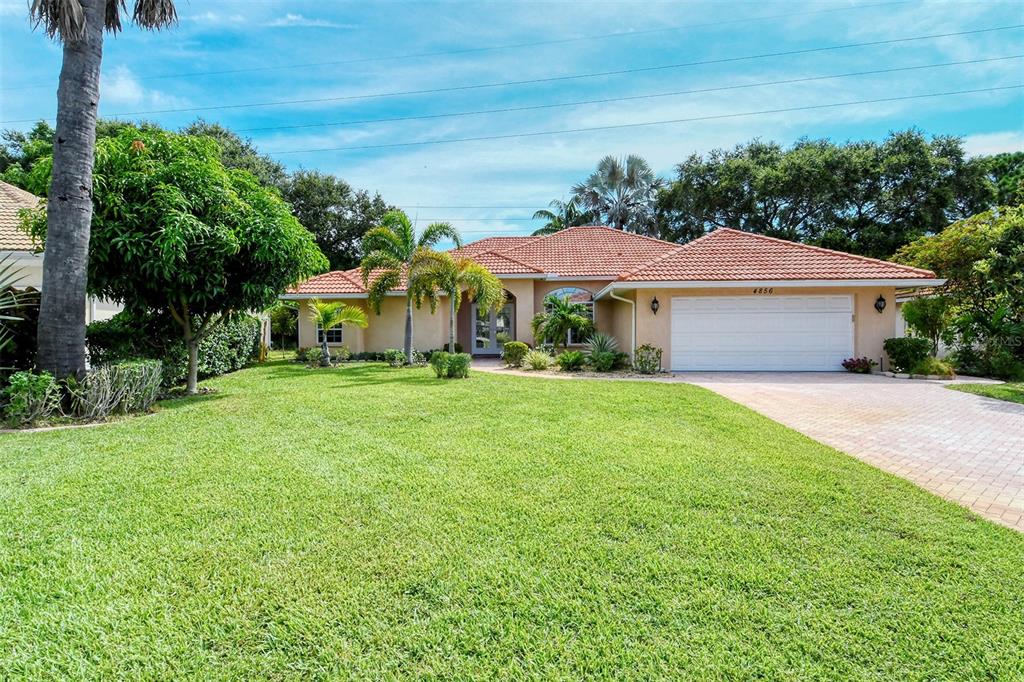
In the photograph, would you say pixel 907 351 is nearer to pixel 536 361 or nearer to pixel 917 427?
pixel 917 427

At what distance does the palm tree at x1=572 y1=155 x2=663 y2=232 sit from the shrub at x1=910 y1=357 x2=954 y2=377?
969 inches

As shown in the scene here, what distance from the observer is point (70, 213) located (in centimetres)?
787

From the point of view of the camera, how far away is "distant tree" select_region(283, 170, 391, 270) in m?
33.7

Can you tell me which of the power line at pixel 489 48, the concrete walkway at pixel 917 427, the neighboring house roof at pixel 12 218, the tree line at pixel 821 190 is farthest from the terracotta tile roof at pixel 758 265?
the neighboring house roof at pixel 12 218

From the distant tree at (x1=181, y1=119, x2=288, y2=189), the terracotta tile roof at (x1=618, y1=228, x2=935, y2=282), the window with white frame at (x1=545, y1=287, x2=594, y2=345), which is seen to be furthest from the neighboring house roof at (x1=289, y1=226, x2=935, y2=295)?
the distant tree at (x1=181, y1=119, x2=288, y2=189)

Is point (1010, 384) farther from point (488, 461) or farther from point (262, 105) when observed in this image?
point (262, 105)

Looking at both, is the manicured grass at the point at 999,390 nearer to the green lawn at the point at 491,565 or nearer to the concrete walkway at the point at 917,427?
the concrete walkway at the point at 917,427

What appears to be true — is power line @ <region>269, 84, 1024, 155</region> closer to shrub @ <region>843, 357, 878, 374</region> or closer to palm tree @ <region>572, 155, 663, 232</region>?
shrub @ <region>843, 357, 878, 374</region>

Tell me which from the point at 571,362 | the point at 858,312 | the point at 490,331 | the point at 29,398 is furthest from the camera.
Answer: the point at 490,331

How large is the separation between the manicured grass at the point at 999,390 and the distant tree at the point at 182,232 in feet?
54.4

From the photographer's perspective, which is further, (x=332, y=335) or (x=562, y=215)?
(x=562, y=215)

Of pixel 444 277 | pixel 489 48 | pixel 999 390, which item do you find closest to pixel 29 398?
pixel 444 277

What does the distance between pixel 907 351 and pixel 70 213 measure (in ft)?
69.7

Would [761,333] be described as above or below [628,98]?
below
